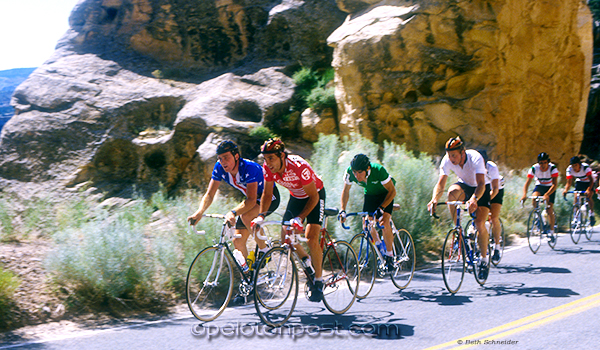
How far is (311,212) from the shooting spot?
589 centimetres

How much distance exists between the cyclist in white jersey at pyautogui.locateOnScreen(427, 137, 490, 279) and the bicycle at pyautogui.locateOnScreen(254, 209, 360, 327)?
58.0 inches

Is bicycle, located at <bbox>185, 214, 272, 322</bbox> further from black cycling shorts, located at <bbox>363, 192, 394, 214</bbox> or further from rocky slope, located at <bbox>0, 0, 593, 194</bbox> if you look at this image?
rocky slope, located at <bbox>0, 0, 593, 194</bbox>

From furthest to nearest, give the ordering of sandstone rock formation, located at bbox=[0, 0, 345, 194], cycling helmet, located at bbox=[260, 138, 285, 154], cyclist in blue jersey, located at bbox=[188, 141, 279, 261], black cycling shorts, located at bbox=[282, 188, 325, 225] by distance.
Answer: sandstone rock formation, located at bbox=[0, 0, 345, 194], cyclist in blue jersey, located at bbox=[188, 141, 279, 261], black cycling shorts, located at bbox=[282, 188, 325, 225], cycling helmet, located at bbox=[260, 138, 285, 154]

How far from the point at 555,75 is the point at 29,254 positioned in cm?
2035

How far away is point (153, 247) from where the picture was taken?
715 cm

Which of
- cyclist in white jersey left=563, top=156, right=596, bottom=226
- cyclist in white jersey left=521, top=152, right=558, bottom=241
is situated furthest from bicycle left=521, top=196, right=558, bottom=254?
cyclist in white jersey left=563, top=156, right=596, bottom=226

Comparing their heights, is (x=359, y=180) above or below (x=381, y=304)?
above

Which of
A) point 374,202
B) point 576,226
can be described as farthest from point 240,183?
point 576,226

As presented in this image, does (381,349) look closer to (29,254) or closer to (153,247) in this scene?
(153,247)

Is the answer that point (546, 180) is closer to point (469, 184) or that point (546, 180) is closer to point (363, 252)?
point (469, 184)

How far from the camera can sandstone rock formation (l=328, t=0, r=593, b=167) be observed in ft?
58.3

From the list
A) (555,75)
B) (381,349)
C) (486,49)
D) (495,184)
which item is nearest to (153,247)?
(381,349)

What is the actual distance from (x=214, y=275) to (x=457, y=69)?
49.5ft

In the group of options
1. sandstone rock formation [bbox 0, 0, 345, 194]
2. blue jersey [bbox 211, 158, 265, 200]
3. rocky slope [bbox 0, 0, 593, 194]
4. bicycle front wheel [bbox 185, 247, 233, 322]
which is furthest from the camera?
sandstone rock formation [bbox 0, 0, 345, 194]
